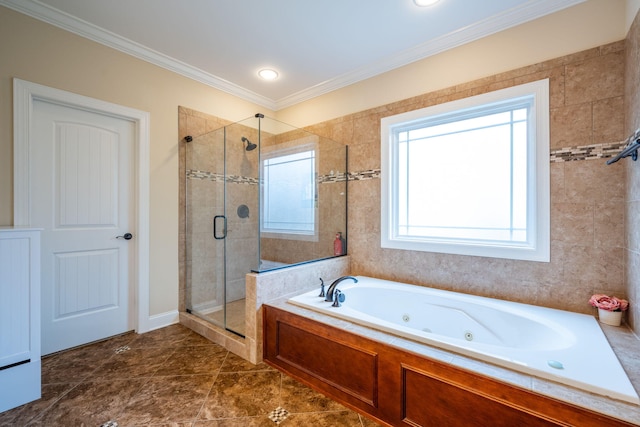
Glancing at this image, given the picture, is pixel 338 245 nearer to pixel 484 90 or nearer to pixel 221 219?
pixel 221 219

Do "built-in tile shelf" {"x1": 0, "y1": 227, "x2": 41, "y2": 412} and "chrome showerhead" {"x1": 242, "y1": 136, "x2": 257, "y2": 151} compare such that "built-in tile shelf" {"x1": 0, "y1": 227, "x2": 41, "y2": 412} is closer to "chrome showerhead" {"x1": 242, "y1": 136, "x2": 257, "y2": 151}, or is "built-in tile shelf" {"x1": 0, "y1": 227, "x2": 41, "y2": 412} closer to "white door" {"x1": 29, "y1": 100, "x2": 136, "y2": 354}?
"white door" {"x1": 29, "y1": 100, "x2": 136, "y2": 354}

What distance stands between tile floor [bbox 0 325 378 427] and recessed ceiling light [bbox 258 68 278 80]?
2754mm

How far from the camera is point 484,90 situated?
2176mm

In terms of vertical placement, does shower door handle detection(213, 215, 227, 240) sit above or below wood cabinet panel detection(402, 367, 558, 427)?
above

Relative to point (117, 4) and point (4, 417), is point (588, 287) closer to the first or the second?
point (4, 417)

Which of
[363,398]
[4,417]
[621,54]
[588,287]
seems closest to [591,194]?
[588,287]

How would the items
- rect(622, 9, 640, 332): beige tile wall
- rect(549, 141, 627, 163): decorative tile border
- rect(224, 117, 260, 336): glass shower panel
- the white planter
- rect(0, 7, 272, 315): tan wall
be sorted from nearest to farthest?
rect(622, 9, 640, 332): beige tile wall
the white planter
rect(549, 141, 627, 163): decorative tile border
rect(0, 7, 272, 315): tan wall
rect(224, 117, 260, 336): glass shower panel

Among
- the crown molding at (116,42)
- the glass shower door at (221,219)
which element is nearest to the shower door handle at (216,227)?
the glass shower door at (221,219)

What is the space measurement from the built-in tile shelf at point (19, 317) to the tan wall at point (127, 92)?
488 mm

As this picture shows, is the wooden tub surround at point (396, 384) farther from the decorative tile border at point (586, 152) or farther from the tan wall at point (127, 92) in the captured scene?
the decorative tile border at point (586, 152)

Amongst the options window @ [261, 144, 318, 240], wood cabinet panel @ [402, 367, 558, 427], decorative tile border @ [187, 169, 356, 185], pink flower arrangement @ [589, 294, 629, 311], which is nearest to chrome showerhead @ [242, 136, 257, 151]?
window @ [261, 144, 318, 240]

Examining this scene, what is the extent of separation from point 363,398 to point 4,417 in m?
2.02

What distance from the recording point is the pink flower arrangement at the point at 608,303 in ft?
5.32

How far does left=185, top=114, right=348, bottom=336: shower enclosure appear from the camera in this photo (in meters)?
2.56
